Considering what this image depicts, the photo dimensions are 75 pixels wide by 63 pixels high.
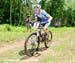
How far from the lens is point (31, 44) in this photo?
34.4 feet

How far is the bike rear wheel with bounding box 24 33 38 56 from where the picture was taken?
10195 mm

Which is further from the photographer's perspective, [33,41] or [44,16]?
[44,16]

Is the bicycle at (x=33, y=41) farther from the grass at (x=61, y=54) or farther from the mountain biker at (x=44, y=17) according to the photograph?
the grass at (x=61, y=54)

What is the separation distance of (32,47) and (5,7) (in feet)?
182

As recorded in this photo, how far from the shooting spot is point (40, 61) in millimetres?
9531

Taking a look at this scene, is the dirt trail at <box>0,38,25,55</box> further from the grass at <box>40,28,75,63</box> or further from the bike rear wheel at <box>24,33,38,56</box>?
the grass at <box>40,28,75,63</box>

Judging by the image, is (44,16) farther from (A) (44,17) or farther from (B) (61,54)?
(B) (61,54)

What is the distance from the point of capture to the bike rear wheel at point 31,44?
10.2m

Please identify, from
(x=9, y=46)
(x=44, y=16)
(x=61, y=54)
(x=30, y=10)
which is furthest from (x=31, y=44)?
(x=30, y=10)

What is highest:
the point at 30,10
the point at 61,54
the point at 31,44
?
the point at 31,44

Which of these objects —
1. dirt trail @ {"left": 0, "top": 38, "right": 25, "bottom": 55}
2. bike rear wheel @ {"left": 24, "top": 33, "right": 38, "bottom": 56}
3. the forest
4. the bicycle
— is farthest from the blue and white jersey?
the forest

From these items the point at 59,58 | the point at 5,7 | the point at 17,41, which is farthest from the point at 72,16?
the point at 59,58

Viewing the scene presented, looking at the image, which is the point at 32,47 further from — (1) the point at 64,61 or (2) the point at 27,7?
(2) the point at 27,7

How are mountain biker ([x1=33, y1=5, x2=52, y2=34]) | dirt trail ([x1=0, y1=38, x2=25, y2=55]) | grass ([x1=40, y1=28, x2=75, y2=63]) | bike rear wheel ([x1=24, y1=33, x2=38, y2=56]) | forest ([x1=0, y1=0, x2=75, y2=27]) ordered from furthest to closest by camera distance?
1. forest ([x1=0, y1=0, x2=75, y2=27])
2. dirt trail ([x1=0, y1=38, x2=25, y2=55])
3. mountain biker ([x1=33, y1=5, x2=52, y2=34])
4. bike rear wheel ([x1=24, y1=33, x2=38, y2=56])
5. grass ([x1=40, y1=28, x2=75, y2=63])
